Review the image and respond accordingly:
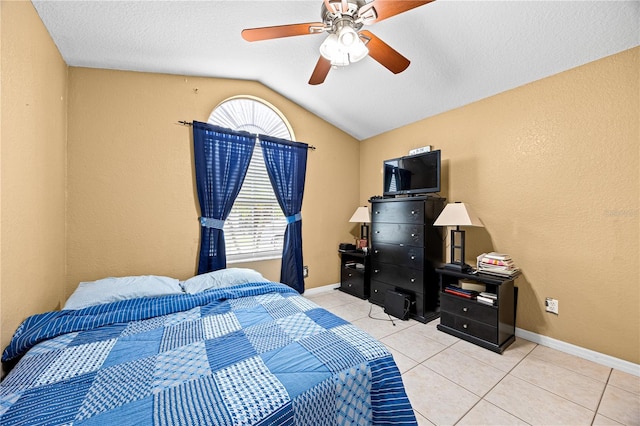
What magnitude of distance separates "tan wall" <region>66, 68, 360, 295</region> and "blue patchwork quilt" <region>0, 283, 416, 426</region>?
94 centimetres

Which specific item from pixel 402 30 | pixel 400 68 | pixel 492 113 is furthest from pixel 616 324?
pixel 402 30

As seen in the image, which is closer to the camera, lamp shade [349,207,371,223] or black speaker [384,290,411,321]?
black speaker [384,290,411,321]

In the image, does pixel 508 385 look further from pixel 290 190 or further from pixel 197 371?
pixel 290 190

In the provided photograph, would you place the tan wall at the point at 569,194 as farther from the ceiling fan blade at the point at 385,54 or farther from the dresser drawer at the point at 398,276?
the ceiling fan blade at the point at 385,54

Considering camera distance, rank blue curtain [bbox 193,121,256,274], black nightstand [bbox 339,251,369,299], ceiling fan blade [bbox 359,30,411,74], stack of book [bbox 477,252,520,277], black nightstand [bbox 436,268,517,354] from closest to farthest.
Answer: ceiling fan blade [bbox 359,30,411,74], black nightstand [bbox 436,268,517,354], stack of book [bbox 477,252,520,277], blue curtain [bbox 193,121,256,274], black nightstand [bbox 339,251,369,299]

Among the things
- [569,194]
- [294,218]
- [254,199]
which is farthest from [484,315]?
[254,199]

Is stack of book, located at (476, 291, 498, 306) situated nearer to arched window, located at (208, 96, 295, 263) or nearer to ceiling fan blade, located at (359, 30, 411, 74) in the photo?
ceiling fan blade, located at (359, 30, 411, 74)

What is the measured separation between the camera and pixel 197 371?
103 centimetres

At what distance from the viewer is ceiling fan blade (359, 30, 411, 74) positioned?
1558 millimetres

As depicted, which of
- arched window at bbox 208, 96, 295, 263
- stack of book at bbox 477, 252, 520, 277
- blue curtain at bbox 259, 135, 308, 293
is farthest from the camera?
blue curtain at bbox 259, 135, 308, 293

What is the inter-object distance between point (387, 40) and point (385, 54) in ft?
2.09

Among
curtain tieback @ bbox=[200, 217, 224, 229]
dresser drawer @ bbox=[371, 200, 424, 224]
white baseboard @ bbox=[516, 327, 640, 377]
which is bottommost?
Answer: white baseboard @ bbox=[516, 327, 640, 377]

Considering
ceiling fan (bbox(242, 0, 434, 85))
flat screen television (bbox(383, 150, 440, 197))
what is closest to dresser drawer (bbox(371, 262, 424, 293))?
flat screen television (bbox(383, 150, 440, 197))

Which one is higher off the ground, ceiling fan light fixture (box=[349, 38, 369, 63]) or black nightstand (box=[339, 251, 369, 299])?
ceiling fan light fixture (box=[349, 38, 369, 63])
